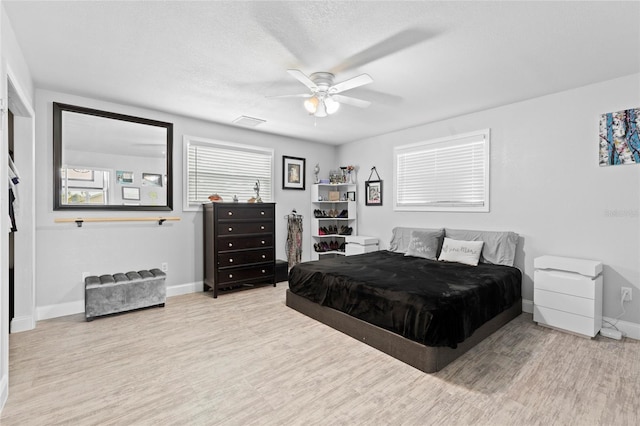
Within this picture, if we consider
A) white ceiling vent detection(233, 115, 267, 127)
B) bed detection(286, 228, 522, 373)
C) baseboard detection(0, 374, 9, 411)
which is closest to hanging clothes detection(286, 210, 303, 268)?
bed detection(286, 228, 522, 373)

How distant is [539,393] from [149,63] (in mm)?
4057

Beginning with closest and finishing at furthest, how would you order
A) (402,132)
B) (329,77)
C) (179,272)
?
(329,77) → (179,272) → (402,132)

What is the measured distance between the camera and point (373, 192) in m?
5.66

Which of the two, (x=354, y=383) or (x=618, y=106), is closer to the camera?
(x=354, y=383)

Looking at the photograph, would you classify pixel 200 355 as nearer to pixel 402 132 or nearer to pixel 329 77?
pixel 329 77

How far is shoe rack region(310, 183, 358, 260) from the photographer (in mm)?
5926

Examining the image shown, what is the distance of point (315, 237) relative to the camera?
238 inches

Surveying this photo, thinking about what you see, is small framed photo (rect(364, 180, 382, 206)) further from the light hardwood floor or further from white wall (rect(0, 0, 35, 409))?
white wall (rect(0, 0, 35, 409))

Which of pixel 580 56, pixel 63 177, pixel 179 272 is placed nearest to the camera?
pixel 580 56

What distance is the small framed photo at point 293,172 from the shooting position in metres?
5.62

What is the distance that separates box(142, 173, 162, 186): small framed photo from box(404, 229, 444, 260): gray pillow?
363cm

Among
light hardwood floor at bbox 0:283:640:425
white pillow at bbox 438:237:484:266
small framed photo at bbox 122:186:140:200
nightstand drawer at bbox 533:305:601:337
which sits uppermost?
small framed photo at bbox 122:186:140:200

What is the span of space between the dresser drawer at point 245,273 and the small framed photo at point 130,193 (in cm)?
148

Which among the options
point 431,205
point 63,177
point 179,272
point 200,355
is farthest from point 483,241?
point 63,177
